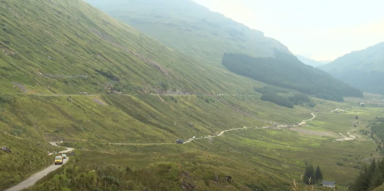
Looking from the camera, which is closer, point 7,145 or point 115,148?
point 7,145

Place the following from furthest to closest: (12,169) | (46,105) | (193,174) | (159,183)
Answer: (46,105) → (193,174) → (159,183) → (12,169)

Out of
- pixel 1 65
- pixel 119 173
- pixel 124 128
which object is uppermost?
pixel 119 173

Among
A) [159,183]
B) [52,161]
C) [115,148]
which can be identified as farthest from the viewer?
[115,148]

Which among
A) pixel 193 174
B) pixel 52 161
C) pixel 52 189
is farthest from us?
pixel 193 174

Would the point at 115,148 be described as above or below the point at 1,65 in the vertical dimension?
below

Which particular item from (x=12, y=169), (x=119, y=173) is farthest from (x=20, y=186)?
(x=119, y=173)

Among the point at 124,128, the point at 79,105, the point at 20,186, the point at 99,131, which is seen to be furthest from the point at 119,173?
the point at 79,105

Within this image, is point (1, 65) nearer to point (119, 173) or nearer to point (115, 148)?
point (115, 148)

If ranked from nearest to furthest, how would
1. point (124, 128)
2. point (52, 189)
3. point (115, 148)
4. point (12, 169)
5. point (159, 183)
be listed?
1. point (52, 189)
2. point (12, 169)
3. point (159, 183)
4. point (115, 148)
5. point (124, 128)

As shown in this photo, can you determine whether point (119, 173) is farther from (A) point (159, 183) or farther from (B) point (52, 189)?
(B) point (52, 189)
